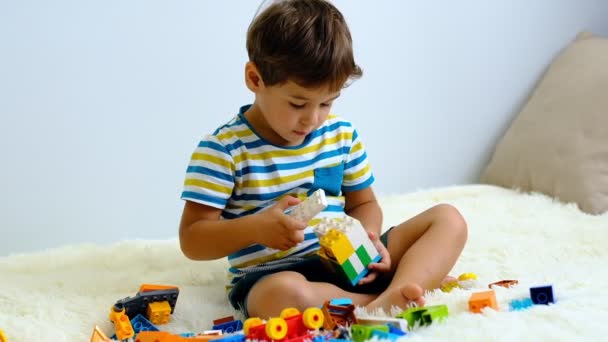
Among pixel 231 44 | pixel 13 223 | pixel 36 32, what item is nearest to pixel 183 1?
pixel 231 44

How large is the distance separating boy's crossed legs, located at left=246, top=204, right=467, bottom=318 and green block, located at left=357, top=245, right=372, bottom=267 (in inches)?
1.6

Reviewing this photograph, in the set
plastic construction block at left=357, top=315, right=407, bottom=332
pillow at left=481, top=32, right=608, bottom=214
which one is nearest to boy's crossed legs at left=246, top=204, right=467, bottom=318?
plastic construction block at left=357, top=315, right=407, bottom=332

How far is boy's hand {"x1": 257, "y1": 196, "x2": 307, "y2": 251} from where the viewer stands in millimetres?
915

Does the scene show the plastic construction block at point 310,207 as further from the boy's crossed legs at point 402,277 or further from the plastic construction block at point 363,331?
the plastic construction block at point 363,331

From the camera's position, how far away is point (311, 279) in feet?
3.34

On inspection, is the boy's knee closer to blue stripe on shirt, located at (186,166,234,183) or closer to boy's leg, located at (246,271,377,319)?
boy's leg, located at (246,271,377,319)

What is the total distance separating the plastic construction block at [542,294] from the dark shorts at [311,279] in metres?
0.23

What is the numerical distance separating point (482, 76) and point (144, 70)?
891 millimetres

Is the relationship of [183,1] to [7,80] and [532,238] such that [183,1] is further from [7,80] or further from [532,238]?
[532,238]

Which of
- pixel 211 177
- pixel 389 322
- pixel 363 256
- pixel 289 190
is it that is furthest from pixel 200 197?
pixel 389 322

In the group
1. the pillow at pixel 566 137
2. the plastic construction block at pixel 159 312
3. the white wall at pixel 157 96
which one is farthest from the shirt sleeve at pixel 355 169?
the pillow at pixel 566 137

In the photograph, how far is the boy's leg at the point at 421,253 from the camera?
0.91 m

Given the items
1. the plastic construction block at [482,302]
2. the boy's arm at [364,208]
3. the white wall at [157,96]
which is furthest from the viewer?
the white wall at [157,96]

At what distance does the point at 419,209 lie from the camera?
1.55m
